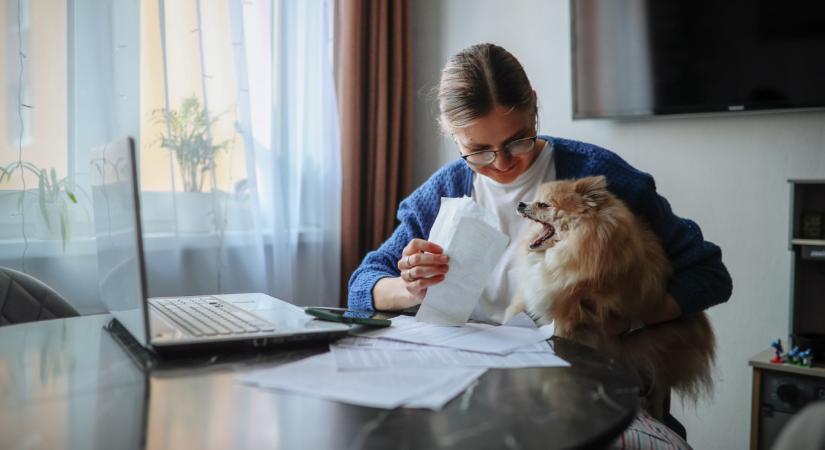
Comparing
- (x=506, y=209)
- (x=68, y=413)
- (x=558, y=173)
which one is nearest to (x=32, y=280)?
(x=68, y=413)

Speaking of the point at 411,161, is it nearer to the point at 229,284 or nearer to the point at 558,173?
the point at 229,284

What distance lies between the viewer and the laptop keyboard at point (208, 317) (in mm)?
1046

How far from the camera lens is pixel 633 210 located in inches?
62.0

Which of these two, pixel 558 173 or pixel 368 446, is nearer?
pixel 368 446

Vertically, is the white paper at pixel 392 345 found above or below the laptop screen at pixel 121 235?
below

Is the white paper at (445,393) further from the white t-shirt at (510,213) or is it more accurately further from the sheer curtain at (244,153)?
the sheer curtain at (244,153)

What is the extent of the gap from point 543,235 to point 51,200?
1.67 m

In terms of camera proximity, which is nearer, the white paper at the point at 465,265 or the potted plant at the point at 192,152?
the white paper at the point at 465,265

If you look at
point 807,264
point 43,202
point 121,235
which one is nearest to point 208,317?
point 121,235

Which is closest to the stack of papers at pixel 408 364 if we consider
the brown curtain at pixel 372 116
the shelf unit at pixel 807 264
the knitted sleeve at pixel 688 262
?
the knitted sleeve at pixel 688 262

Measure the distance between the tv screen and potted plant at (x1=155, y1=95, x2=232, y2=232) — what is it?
151 cm

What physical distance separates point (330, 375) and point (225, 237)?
2068 mm

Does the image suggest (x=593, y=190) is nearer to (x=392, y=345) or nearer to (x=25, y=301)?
(x=392, y=345)

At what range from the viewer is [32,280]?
1587 mm
